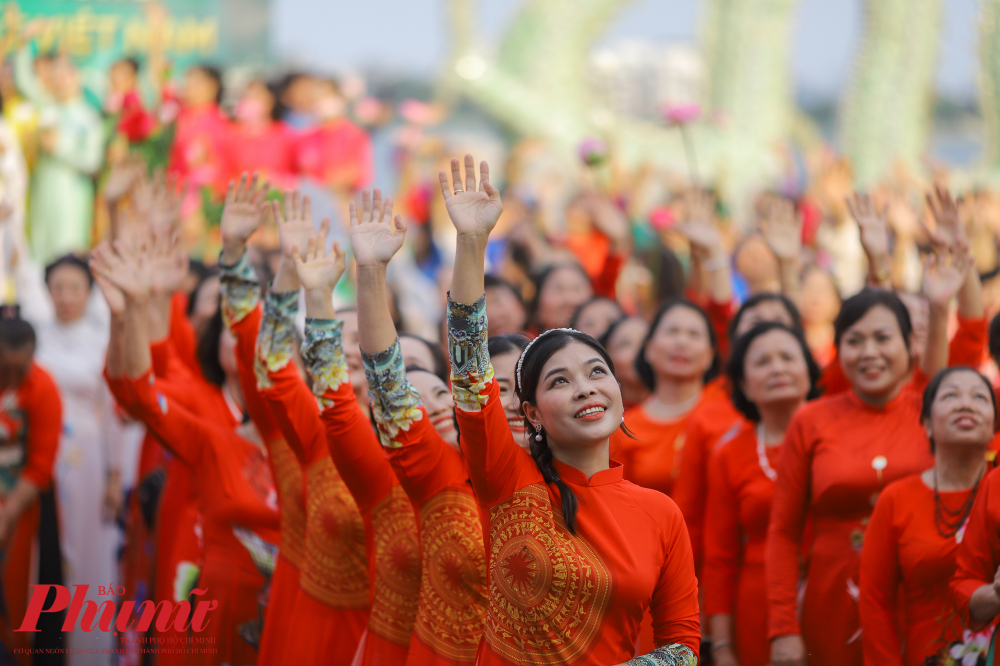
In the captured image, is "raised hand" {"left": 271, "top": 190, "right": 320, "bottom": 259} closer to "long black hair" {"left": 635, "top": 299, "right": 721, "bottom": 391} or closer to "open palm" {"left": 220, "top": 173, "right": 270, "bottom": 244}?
"open palm" {"left": 220, "top": 173, "right": 270, "bottom": 244}

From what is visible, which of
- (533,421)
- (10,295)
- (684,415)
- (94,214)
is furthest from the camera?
(94,214)

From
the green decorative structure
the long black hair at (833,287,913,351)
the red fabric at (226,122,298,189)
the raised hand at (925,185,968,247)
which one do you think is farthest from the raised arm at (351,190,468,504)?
the green decorative structure

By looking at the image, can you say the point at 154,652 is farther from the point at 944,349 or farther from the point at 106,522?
the point at 944,349

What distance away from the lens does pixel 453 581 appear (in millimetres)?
2240

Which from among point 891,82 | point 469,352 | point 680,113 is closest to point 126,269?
point 469,352

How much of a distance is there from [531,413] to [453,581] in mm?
438

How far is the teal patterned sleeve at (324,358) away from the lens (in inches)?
92.7

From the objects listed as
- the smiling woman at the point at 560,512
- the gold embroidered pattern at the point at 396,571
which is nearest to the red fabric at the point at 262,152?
the gold embroidered pattern at the point at 396,571

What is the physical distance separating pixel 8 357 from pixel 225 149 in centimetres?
356

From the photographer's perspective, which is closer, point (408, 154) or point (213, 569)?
point (213, 569)

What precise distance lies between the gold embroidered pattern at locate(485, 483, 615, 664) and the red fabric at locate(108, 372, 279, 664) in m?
1.24

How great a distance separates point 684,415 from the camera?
3490mm

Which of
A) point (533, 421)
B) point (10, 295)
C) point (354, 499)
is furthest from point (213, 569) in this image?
point (10, 295)

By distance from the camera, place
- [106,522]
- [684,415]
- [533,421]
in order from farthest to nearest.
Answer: [106,522], [684,415], [533,421]
